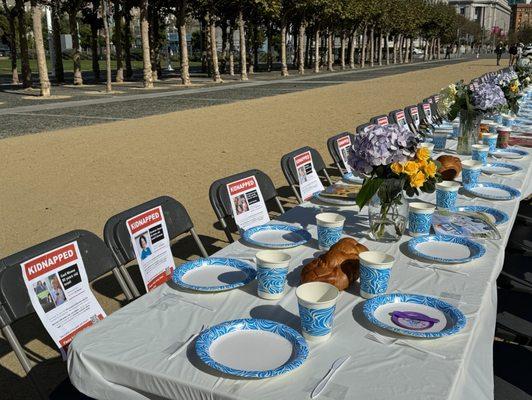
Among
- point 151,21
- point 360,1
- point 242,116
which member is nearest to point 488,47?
point 360,1

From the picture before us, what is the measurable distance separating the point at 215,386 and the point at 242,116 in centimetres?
1327

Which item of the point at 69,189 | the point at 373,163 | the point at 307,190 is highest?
the point at 373,163

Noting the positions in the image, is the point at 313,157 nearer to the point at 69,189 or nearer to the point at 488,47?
the point at 69,189

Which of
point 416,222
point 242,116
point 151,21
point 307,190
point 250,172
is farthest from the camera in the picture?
point 151,21

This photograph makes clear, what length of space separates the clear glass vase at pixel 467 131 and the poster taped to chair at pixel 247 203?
217 cm

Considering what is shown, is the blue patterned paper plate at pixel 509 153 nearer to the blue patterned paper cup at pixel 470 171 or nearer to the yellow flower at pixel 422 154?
the blue patterned paper cup at pixel 470 171

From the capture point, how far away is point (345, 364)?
1.72 m

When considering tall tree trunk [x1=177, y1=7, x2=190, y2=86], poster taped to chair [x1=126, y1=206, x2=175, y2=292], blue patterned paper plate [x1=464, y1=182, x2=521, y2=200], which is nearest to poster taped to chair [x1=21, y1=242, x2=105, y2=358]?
poster taped to chair [x1=126, y1=206, x2=175, y2=292]

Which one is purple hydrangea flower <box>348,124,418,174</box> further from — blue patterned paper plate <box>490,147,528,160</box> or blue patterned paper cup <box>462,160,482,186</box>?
blue patterned paper plate <box>490,147,528,160</box>

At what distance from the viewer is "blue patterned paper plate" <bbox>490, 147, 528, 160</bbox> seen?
496cm

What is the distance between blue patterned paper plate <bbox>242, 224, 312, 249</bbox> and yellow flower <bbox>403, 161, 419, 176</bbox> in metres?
0.62

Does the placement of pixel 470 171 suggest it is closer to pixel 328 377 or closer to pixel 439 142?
pixel 439 142

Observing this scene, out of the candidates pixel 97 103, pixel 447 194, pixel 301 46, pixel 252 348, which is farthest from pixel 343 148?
pixel 301 46

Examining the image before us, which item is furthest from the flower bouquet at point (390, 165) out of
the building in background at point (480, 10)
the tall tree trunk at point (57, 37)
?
the building in background at point (480, 10)
